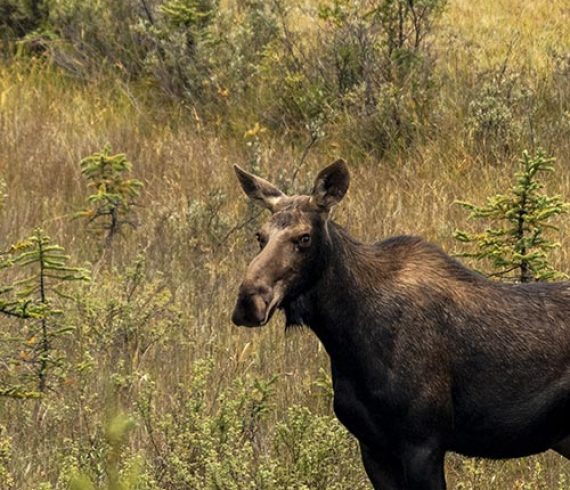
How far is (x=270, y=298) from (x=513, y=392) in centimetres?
110

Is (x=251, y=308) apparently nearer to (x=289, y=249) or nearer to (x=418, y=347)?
(x=289, y=249)

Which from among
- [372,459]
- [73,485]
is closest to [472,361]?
[372,459]

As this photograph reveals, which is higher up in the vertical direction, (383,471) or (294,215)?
(294,215)

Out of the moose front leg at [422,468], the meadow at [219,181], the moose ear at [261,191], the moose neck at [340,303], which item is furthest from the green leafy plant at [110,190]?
the moose front leg at [422,468]

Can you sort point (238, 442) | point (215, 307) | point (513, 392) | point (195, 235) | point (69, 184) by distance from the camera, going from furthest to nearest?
point (69, 184) < point (195, 235) < point (215, 307) < point (238, 442) < point (513, 392)

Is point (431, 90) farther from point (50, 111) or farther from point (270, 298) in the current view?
point (270, 298)

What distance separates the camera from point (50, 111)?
1276 centimetres

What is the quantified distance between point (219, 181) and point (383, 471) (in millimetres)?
5617

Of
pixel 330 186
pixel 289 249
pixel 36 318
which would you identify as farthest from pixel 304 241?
pixel 36 318

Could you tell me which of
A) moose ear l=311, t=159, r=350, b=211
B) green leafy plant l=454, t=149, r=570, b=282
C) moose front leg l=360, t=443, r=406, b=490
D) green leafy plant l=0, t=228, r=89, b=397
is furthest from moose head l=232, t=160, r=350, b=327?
green leafy plant l=454, t=149, r=570, b=282

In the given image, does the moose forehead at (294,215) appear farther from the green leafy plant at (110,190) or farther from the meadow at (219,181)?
the green leafy plant at (110,190)

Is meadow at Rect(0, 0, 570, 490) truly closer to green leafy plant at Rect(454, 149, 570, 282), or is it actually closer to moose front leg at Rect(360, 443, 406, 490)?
green leafy plant at Rect(454, 149, 570, 282)

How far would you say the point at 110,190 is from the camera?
32.0 feet

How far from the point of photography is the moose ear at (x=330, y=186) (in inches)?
203
